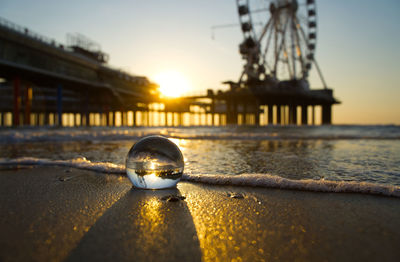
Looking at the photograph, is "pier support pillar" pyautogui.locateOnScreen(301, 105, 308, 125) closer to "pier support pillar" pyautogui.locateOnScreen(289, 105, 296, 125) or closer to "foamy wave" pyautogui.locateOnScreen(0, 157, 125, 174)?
"pier support pillar" pyautogui.locateOnScreen(289, 105, 296, 125)

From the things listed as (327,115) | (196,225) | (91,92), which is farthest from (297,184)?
(327,115)

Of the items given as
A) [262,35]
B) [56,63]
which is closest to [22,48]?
[56,63]

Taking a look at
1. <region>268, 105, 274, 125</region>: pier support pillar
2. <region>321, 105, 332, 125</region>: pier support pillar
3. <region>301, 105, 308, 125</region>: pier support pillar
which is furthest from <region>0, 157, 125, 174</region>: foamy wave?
<region>321, 105, 332, 125</region>: pier support pillar

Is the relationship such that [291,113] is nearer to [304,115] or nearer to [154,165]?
[304,115]

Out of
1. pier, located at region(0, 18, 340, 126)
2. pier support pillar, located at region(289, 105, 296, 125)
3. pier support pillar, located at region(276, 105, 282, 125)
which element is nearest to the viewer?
pier, located at region(0, 18, 340, 126)

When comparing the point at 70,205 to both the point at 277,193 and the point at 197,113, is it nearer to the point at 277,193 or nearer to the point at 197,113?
the point at 277,193

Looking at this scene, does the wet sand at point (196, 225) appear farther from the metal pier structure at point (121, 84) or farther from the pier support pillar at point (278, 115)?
the pier support pillar at point (278, 115)
